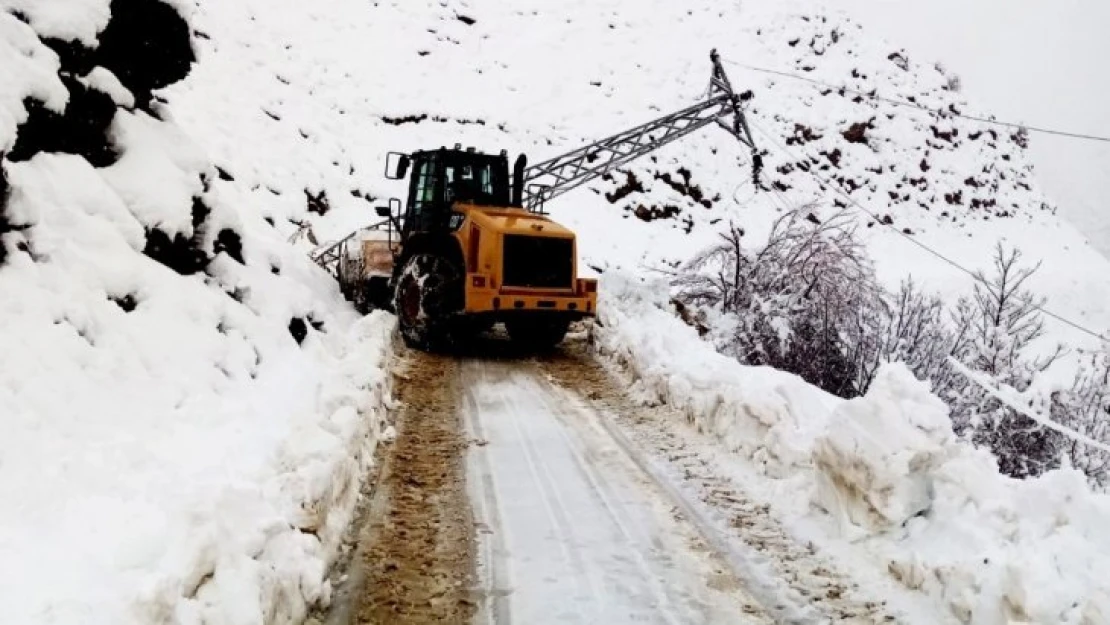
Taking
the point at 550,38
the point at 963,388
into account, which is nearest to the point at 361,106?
the point at 550,38

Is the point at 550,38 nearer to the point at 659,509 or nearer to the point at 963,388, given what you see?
the point at 963,388

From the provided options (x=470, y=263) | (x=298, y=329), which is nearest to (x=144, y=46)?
(x=298, y=329)

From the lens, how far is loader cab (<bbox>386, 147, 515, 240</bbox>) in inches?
484

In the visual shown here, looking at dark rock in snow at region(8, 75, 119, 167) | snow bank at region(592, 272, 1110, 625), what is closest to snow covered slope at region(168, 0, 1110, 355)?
dark rock in snow at region(8, 75, 119, 167)

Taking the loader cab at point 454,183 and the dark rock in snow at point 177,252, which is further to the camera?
the loader cab at point 454,183

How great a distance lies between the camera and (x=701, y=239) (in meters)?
26.3

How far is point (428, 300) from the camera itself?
11.2m

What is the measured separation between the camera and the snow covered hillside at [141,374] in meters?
3.29

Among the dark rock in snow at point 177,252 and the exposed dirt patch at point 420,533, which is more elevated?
the dark rock in snow at point 177,252

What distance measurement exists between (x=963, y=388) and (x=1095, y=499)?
937cm

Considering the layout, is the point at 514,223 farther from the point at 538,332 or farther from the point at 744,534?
the point at 744,534

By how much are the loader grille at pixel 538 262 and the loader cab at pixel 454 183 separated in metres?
1.76

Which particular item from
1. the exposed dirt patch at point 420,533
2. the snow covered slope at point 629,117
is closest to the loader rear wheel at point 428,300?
the exposed dirt patch at point 420,533

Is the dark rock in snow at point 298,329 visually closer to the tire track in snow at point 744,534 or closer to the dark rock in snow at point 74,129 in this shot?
the dark rock in snow at point 74,129
